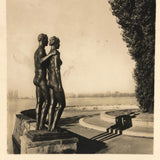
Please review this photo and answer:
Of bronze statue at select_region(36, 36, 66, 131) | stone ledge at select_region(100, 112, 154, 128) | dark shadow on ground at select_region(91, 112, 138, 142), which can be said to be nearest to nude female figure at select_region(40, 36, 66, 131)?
bronze statue at select_region(36, 36, 66, 131)

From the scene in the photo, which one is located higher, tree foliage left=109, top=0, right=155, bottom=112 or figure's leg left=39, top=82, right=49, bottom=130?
tree foliage left=109, top=0, right=155, bottom=112

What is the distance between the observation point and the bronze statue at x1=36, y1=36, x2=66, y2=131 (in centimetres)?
536

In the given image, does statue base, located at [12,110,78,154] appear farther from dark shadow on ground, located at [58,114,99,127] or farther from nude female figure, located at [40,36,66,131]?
dark shadow on ground, located at [58,114,99,127]

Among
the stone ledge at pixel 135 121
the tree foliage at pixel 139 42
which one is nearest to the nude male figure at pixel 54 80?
the stone ledge at pixel 135 121

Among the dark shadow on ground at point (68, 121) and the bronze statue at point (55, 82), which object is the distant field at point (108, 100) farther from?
the bronze statue at point (55, 82)

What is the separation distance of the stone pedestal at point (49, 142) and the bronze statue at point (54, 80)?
0.70 feet

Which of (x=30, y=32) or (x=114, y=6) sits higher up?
(x=114, y=6)

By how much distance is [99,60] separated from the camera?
852cm

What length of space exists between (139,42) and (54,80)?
187 inches

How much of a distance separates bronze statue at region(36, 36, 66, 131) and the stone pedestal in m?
0.21

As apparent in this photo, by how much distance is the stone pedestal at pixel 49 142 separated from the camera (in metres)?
5.23

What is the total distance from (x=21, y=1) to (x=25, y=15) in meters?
0.41
